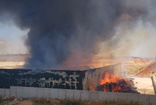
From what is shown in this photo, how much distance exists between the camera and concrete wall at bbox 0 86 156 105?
13.2 metres

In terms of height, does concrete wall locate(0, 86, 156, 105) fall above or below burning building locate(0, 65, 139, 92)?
below

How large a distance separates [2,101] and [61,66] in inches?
612

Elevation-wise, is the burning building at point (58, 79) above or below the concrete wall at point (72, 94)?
above

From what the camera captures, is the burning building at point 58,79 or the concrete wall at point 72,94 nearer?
the concrete wall at point 72,94

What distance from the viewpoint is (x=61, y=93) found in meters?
15.1

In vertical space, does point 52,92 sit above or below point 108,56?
below

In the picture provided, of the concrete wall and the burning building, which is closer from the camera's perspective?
the concrete wall

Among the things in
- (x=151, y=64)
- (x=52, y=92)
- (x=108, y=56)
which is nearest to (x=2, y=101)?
(x=52, y=92)

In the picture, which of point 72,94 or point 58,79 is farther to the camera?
point 58,79

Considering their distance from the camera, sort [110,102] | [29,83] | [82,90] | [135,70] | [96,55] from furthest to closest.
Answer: [135,70] < [96,55] < [29,83] < [82,90] < [110,102]

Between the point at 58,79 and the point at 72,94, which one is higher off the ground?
the point at 58,79

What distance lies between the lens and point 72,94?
48.4 ft

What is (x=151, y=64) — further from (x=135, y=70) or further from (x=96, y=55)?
(x=96, y=55)

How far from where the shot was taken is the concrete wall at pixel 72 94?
13200 mm
